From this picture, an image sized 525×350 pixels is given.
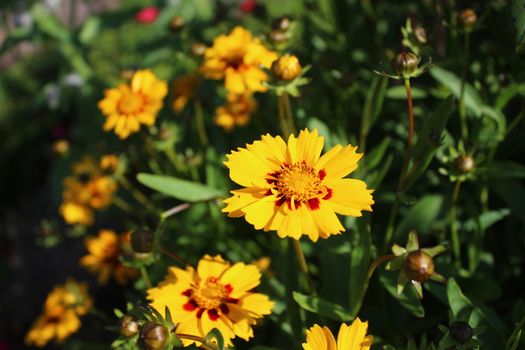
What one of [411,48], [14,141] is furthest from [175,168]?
[14,141]

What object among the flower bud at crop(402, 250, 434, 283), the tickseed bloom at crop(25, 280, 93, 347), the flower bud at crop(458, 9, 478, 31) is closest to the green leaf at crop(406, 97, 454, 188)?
the flower bud at crop(458, 9, 478, 31)

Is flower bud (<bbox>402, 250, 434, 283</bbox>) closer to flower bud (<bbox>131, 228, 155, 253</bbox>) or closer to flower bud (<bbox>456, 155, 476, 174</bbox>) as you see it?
flower bud (<bbox>456, 155, 476, 174</bbox>)

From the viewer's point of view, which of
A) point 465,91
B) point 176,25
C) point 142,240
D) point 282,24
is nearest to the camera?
point 142,240

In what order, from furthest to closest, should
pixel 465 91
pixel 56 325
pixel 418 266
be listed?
pixel 56 325
pixel 465 91
pixel 418 266

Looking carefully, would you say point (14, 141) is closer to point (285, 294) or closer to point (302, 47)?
point (302, 47)

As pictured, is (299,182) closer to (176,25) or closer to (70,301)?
(176,25)

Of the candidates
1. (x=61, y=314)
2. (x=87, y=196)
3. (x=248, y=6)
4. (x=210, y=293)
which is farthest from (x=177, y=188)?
(x=248, y=6)
